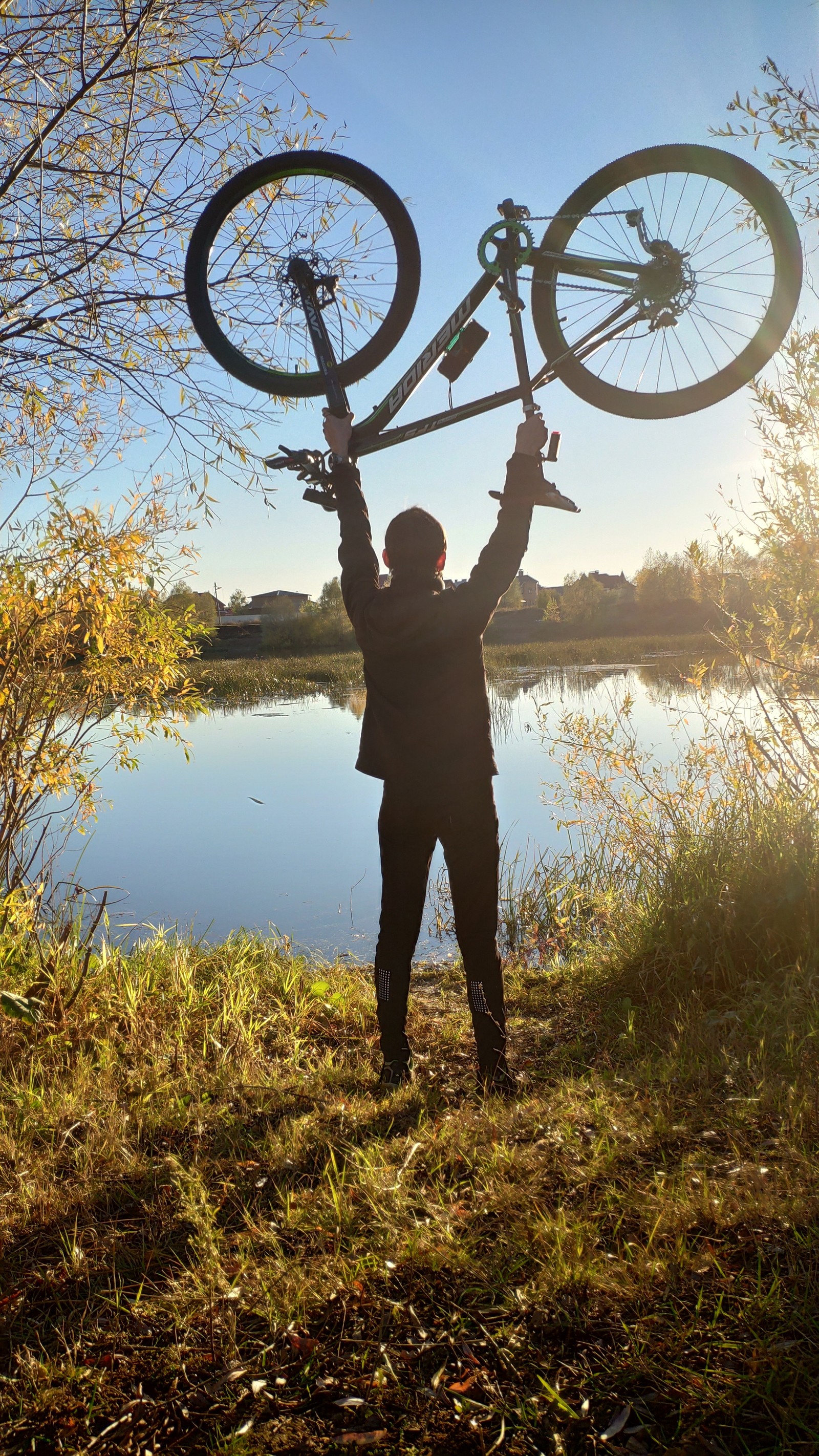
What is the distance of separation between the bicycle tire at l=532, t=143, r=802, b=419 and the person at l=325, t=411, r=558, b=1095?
0.52m

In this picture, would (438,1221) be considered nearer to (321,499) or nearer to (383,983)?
(383,983)

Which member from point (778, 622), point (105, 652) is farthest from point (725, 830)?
point (105, 652)

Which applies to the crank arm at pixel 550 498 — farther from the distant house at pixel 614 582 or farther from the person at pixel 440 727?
the distant house at pixel 614 582

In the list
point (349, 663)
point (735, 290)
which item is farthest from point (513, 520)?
point (349, 663)

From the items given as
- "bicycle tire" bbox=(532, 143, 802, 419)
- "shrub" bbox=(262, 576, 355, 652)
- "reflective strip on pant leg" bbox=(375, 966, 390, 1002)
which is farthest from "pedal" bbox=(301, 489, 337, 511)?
"shrub" bbox=(262, 576, 355, 652)

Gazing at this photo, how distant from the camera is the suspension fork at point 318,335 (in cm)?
356

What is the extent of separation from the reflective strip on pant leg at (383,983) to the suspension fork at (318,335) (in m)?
2.30

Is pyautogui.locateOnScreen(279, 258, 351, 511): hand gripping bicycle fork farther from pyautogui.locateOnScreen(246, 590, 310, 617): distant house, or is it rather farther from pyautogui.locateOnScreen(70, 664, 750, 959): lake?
pyautogui.locateOnScreen(246, 590, 310, 617): distant house

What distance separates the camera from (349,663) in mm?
32906

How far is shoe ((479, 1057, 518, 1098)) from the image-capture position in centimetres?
313

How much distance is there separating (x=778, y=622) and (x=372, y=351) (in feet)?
9.94

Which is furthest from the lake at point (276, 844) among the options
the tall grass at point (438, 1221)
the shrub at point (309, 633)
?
the shrub at point (309, 633)

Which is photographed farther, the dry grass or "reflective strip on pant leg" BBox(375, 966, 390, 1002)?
"reflective strip on pant leg" BBox(375, 966, 390, 1002)

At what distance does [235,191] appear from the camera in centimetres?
361
